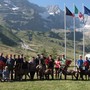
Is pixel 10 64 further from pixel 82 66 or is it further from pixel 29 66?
pixel 82 66

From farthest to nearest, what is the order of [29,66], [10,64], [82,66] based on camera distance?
[82,66] → [29,66] → [10,64]

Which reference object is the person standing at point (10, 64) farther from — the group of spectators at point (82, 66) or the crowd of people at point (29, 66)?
the group of spectators at point (82, 66)

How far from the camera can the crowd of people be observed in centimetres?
2559

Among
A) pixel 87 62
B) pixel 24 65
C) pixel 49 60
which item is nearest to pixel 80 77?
pixel 87 62

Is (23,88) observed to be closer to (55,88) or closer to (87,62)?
(55,88)

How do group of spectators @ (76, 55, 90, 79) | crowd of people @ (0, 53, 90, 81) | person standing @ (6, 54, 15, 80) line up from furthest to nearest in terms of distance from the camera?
1. group of spectators @ (76, 55, 90, 79)
2. person standing @ (6, 54, 15, 80)
3. crowd of people @ (0, 53, 90, 81)

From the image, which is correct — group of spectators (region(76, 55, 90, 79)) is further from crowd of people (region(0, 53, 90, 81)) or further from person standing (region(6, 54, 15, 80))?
person standing (region(6, 54, 15, 80))

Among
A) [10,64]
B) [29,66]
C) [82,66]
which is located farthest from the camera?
[82,66]

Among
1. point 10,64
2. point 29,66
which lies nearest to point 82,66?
point 29,66

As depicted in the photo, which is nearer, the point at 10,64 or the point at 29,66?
the point at 10,64

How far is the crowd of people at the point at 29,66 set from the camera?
84.0 feet

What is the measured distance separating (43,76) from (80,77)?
3422 millimetres

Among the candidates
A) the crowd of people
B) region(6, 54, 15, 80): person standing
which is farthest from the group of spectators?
region(6, 54, 15, 80): person standing

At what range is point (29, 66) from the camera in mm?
26672
